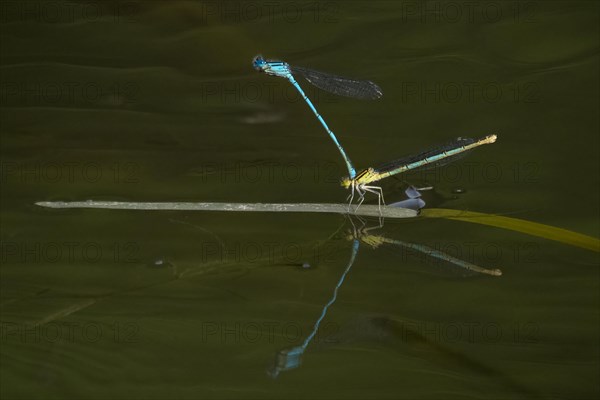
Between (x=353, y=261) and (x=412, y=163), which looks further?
(x=412, y=163)

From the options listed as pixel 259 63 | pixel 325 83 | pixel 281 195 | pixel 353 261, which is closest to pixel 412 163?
pixel 281 195

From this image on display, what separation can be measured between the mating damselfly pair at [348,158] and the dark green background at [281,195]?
0.13 metres

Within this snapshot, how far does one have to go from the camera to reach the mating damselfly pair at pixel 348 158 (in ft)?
16.4

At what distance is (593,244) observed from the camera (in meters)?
3.85

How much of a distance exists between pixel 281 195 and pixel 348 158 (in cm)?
68

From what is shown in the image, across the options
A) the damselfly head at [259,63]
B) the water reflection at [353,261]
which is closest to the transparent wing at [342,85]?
the damselfly head at [259,63]

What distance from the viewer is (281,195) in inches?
196

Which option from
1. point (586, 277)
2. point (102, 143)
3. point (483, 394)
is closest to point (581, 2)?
point (586, 277)

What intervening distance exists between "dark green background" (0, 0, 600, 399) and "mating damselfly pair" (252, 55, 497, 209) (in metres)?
0.13

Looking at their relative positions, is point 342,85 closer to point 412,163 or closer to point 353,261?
point 412,163

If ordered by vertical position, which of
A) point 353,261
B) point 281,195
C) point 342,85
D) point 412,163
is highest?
point 342,85

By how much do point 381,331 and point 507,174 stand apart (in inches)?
79.4

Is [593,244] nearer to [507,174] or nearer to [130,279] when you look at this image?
[507,174]

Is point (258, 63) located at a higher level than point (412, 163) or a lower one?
higher
